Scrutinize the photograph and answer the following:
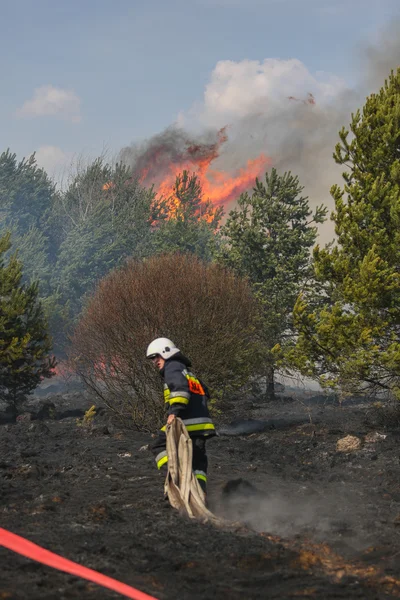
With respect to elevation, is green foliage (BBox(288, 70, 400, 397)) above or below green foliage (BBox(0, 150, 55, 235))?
below

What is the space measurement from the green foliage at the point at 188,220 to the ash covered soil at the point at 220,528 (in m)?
23.5

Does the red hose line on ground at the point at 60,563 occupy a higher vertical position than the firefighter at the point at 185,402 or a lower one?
lower

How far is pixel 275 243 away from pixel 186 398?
17882 mm

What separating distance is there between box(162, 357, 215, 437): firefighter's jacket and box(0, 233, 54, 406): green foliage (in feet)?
39.9

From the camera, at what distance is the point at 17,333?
1905 centimetres

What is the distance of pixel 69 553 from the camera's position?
4.95 meters

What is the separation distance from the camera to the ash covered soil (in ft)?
14.6

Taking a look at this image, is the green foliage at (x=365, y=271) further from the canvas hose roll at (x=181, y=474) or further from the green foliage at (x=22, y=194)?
the green foliage at (x=22, y=194)

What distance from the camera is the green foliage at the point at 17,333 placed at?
18453 millimetres

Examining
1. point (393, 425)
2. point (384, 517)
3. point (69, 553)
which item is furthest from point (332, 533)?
point (393, 425)

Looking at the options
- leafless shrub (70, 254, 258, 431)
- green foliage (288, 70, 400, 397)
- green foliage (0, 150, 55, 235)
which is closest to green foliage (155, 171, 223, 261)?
green foliage (0, 150, 55, 235)

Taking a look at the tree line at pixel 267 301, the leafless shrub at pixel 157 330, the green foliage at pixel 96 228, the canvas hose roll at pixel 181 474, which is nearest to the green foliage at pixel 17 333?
the tree line at pixel 267 301

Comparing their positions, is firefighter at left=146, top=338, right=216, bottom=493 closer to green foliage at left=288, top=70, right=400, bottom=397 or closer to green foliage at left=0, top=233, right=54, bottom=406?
green foliage at left=288, top=70, right=400, bottom=397

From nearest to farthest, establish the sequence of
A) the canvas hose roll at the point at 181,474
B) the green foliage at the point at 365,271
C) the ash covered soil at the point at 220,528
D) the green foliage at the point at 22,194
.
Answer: the ash covered soil at the point at 220,528, the canvas hose roll at the point at 181,474, the green foliage at the point at 365,271, the green foliage at the point at 22,194
